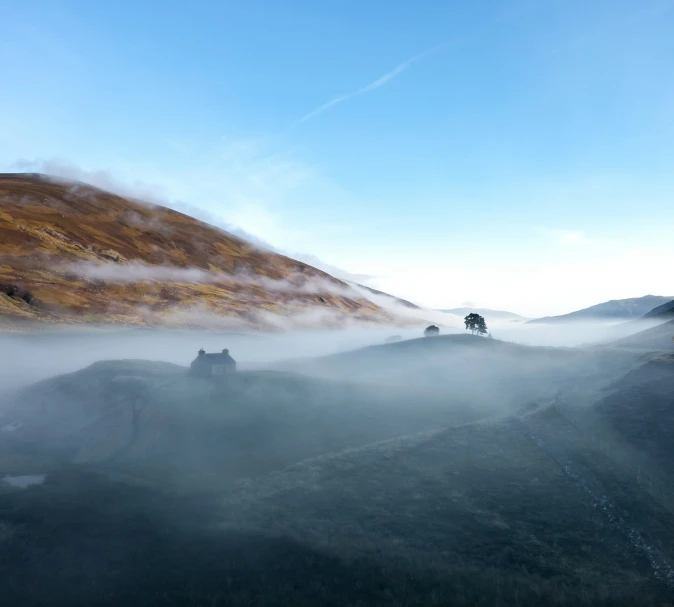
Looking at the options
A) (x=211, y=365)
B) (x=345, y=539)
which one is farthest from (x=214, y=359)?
(x=345, y=539)

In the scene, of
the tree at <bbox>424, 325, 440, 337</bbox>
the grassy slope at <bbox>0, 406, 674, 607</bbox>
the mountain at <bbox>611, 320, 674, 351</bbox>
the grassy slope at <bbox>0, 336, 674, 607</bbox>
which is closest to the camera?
the grassy slope at <bbox>0, 406, 674, 607</bbox>

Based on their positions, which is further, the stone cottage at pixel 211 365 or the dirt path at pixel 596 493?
the stone cottage at pixel 211 365

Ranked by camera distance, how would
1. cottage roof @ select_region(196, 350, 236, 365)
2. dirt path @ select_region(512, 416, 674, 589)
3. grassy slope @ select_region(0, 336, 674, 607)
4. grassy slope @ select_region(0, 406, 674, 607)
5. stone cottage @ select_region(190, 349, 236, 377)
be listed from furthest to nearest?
cottage roof @ select_region(196, 350, 236, 365) < stone cottage @ select_region(190, 349, 236, 377) < dirt path @ select_region(512, 416, 674, 589) < grassy slope @ select_region(0, 336, 674, 607) < grassy slope @ select_region(0, 406, 674, 607)

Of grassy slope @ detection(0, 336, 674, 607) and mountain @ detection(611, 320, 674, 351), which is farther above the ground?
mountain @ detection(611, 320, 674, 351)

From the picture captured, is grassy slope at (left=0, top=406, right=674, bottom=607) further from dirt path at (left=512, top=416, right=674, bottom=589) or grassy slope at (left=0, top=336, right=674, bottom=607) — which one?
dirt path at (left=512, top=416, right=674, bottom=589)

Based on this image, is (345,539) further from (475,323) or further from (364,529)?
(475,323)

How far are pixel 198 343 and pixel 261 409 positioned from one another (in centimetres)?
12819

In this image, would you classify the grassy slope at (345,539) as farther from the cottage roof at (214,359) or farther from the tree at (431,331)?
the tree at (431,331)

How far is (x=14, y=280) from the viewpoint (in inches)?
7077

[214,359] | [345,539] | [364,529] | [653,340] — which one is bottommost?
[345,539]

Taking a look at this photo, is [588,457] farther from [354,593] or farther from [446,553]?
[354,593]

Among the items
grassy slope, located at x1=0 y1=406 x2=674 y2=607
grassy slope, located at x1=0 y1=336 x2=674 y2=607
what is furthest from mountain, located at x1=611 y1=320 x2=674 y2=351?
grassy slope, located at x1=0 y1=406 x2=674 y2=607

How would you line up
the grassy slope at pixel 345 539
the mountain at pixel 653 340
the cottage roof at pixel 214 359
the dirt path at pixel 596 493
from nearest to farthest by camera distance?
the grassy slope at pixel 345 539
the dirt path at pixel 596 493
the cottage roof at pixel 214 359
the mountain at pixel 653 340

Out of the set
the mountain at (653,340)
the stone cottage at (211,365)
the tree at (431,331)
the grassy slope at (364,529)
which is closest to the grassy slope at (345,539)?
the grassy slope at (364,529)
